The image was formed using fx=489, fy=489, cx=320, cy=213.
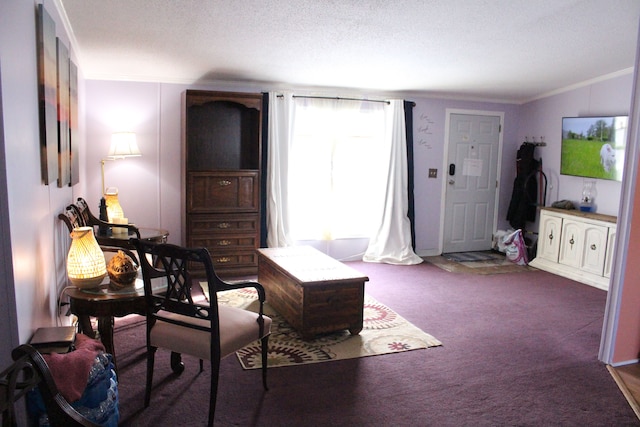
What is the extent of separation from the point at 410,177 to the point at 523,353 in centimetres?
314

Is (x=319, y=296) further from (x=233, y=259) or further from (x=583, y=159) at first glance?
(x=583, y=159)

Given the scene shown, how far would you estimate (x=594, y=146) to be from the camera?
5.52 meters

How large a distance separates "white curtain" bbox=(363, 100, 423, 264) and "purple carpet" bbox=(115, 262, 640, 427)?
191 centimetres

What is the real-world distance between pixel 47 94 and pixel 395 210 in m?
Result: 4.37

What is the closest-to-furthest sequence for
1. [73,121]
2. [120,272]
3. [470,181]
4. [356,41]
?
[120,272], [73,121], [356,41], [470,181]

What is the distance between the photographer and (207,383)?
2854 mm

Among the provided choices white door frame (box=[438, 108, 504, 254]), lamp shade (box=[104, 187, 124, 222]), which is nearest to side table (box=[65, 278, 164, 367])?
lamp shade (box=[104, 187, 124, 222])

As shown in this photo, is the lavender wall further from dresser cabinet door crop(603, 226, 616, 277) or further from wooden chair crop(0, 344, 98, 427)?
dresser cabinet door crop(603, 226, 616, 277)

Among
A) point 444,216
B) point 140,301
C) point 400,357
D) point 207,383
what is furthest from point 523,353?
point 444,216

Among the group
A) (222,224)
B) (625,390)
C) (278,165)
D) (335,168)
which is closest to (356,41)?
(278,165)

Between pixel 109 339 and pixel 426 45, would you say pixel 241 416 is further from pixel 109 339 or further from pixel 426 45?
pixel 426 45

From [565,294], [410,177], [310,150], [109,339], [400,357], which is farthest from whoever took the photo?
[410,177]

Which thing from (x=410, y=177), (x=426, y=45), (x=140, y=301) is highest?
(x=426, y=45)

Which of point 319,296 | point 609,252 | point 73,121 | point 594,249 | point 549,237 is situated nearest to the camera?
point 319,296
